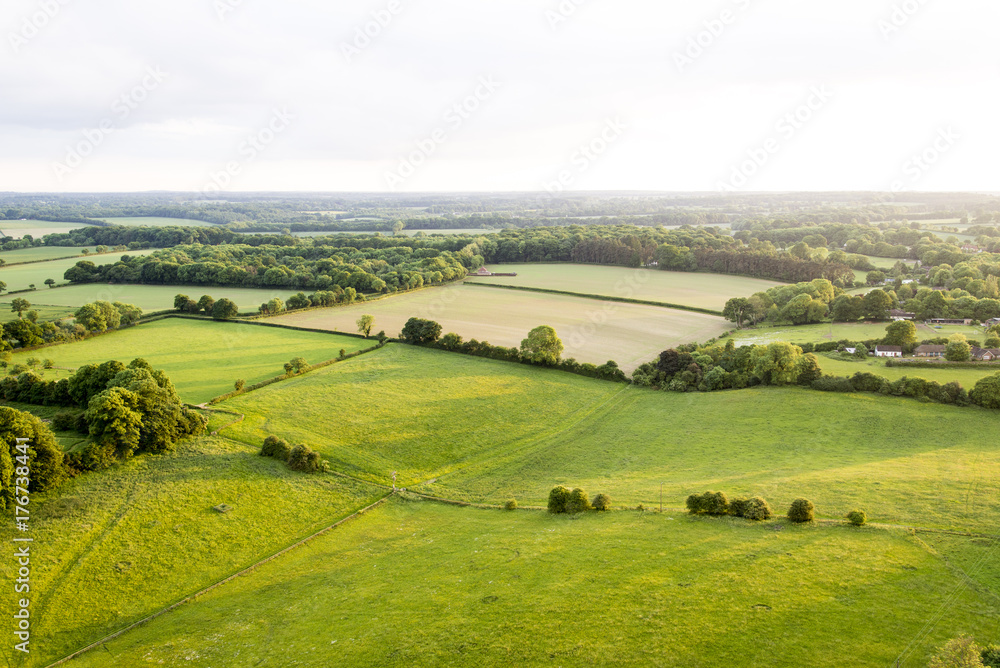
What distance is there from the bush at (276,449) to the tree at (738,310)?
6068 centimetres

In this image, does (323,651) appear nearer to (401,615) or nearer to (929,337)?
(401,615)

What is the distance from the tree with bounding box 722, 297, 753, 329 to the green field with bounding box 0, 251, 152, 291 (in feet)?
356

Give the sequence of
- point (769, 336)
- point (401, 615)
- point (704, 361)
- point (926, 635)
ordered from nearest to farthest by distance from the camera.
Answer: point (926, 635) < point (401, 615) < point (704, 361) < point (769, 336)

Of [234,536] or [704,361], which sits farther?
[704,361]

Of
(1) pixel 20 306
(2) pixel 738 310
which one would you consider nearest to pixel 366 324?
(1) pixel 20 306

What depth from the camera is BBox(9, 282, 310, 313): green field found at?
3159 inches

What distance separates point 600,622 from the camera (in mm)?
20375

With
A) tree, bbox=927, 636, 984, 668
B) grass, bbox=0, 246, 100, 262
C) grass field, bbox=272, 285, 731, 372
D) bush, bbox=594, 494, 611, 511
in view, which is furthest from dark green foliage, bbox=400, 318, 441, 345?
grass, bbox=0, 246, 100, 262

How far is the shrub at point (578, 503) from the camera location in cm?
3083

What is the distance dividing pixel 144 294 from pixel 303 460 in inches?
2806

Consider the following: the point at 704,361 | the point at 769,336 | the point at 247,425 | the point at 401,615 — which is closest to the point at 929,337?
the point at 769,336

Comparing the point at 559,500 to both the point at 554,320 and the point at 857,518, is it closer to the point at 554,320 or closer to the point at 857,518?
the point at 857,518

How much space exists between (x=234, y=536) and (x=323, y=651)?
11.7 metres

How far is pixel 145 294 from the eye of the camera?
88250 mm
